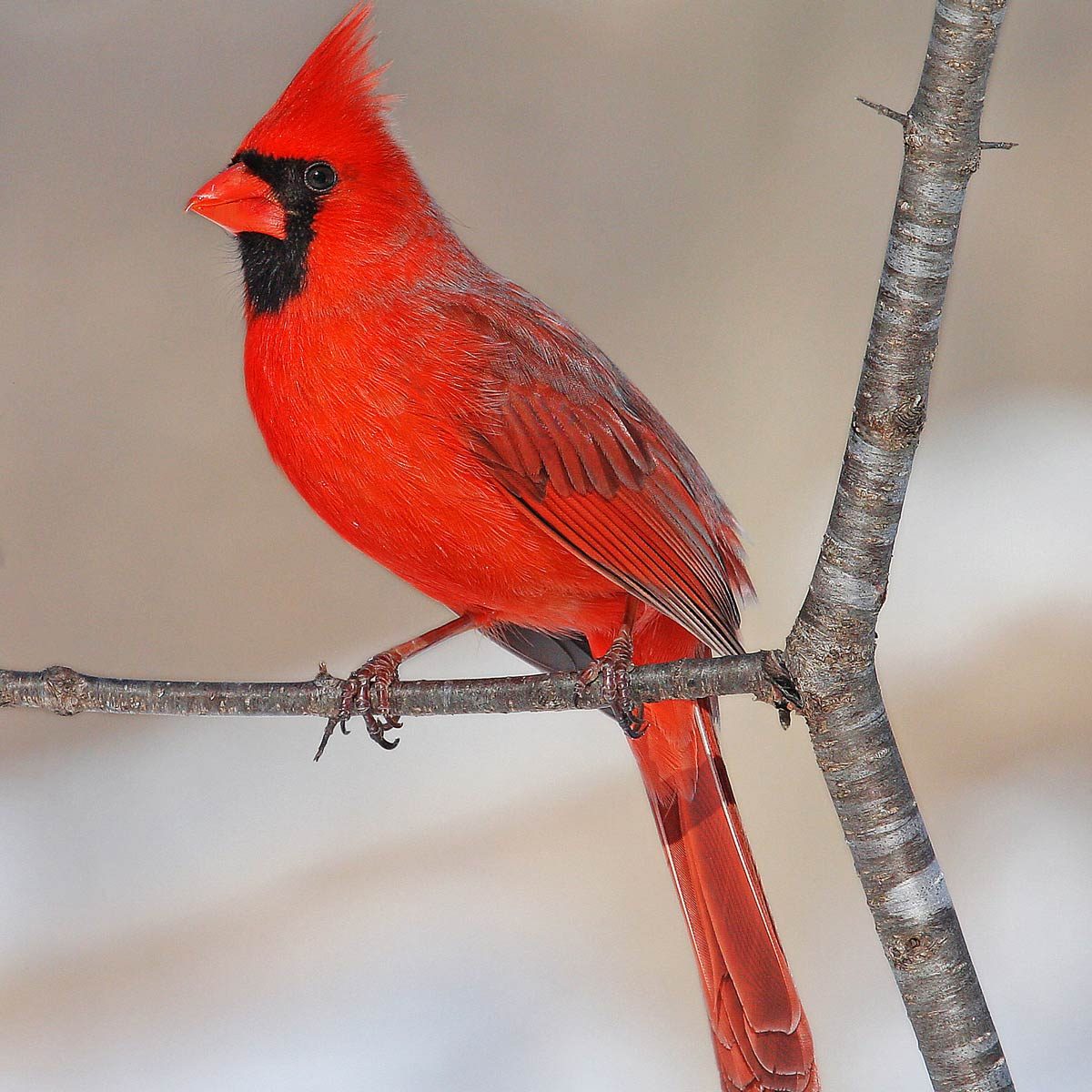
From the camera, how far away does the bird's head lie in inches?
46.3

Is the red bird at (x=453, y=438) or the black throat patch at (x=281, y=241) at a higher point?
the black throat patch at (x=281, y=241)

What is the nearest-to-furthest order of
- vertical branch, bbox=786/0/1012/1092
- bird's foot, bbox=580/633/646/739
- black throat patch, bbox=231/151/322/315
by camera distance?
vertical branch, bbox=786/0/1012/1092
bird's foot, bbox=580/633/646/739
black throat patch, bbox=231/151/322/315

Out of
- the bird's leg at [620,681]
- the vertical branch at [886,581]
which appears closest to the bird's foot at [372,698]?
the bird's leg at [620,681]

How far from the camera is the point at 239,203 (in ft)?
3.88

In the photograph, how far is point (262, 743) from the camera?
2.40 m

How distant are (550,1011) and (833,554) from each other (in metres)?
1.45

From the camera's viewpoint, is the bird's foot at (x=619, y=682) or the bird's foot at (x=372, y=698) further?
the bird's foot at (x=372, y=698)

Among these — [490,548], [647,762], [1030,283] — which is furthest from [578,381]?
[1030,283]

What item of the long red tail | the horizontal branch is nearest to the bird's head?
the horizontal branch

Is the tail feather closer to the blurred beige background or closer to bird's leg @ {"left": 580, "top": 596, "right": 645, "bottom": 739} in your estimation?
bird's leg @ {"left": 580, "top": 596, "right": 645, "bottom": 739}

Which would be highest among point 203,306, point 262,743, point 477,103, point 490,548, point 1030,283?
point 477,103

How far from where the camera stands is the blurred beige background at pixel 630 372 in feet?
7.32

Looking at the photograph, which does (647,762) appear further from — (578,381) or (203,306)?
(203,306)

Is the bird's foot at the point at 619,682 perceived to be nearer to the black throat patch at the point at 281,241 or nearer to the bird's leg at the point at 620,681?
the bird's leg at the point at 620,681
